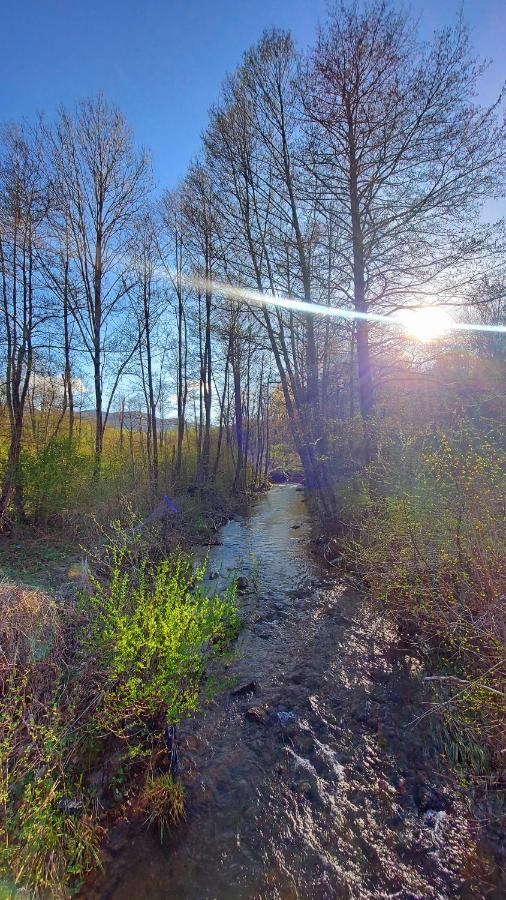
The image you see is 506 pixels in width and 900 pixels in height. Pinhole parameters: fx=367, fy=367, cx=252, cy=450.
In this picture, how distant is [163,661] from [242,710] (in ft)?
4.02

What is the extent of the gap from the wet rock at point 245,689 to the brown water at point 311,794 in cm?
3

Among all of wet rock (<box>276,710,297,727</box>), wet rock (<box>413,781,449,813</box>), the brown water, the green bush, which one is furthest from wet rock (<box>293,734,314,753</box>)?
the green bush

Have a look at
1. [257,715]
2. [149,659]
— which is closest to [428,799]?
[257,715]

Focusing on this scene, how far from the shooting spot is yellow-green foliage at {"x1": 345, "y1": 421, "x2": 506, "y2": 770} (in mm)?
2828

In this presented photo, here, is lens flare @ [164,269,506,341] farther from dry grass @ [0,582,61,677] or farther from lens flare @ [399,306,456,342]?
dry grass @ [0,582,61,677]

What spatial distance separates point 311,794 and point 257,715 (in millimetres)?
834

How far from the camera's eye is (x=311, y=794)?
2764 mm

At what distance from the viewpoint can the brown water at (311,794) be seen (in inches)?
86.4

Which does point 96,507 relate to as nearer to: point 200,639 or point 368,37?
point 200,639

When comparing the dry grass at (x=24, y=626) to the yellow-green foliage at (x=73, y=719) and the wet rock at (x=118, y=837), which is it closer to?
the yellow-green foliage at (x=73, y=719)

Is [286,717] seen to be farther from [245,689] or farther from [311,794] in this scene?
[311,794]

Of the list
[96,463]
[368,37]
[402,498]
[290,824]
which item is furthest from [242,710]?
[368,37]

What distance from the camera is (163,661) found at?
2949mm

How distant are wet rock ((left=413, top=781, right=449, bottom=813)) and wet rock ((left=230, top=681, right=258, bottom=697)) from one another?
1640 mm
